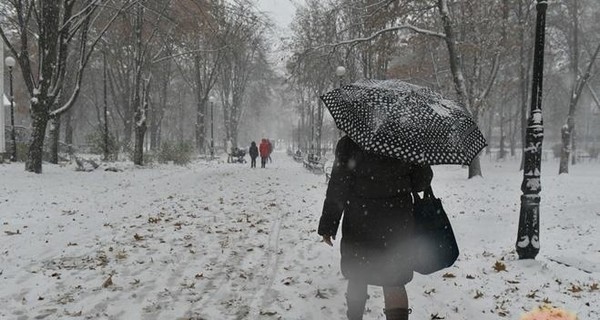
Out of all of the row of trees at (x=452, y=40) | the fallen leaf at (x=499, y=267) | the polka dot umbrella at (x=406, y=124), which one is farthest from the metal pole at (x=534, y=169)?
the row of trees at (x=452, y=40)

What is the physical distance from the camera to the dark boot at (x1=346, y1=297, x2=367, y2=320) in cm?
354

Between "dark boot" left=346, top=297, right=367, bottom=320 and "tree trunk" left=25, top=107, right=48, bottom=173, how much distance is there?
14.4 m

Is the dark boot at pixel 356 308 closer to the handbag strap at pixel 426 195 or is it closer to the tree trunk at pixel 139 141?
the handbag strap at pixel 426 195

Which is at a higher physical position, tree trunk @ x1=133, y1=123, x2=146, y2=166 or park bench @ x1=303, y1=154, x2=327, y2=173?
tree trunk @ x1=133, y1=123, x2=146, y2=166

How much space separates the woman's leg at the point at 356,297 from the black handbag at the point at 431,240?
476mm

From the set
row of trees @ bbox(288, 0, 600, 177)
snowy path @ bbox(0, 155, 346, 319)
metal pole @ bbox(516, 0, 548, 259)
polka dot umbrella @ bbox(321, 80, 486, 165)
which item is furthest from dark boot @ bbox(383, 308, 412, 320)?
row of trees @ bbox(288, 0, 600, 177)

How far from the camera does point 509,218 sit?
9.11 m

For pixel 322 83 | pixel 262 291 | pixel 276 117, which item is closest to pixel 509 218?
pixel 262 291

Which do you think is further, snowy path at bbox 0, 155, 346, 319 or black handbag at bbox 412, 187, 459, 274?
snowy path at bbox 0, 155, 346, 319

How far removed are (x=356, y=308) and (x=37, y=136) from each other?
14577 mm

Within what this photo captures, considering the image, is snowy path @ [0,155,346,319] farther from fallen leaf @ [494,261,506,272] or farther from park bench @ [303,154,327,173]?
park bench @ [303,154,327,173]

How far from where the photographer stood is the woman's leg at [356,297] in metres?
3.49

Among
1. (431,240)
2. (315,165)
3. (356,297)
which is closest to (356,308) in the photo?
(356,297)

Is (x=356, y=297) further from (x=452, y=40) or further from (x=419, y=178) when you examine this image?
(x=452, y=40)
